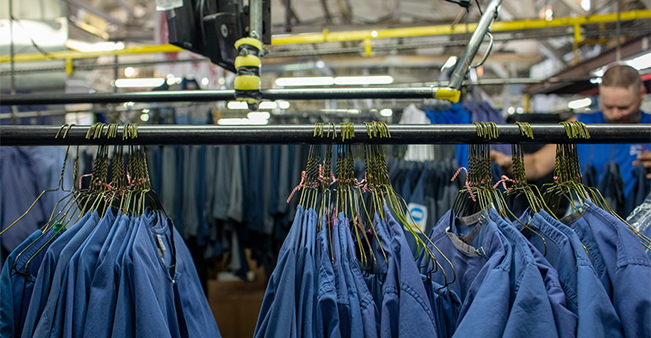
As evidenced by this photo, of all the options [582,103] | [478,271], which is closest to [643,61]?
[582,103]

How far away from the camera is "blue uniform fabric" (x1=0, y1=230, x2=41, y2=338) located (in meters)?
0.76

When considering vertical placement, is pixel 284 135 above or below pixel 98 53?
below

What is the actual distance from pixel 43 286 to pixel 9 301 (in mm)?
85

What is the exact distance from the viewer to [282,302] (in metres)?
0.73

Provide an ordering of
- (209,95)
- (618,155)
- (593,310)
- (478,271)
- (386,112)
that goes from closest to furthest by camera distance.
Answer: (593,310), (478,271), (209,95), (618,155), (386,112)

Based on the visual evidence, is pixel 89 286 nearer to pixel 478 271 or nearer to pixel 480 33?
pixel 478 271

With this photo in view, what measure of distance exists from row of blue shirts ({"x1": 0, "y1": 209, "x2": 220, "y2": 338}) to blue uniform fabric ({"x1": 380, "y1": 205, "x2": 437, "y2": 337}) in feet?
1.54

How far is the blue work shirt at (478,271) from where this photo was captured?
26.6 inches

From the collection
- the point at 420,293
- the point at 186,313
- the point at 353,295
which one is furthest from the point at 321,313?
the point at 186,313

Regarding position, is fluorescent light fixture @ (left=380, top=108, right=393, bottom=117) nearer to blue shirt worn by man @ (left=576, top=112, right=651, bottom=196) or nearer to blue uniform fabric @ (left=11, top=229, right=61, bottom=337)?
blue shirt worn by man @ (left=576, top=112, right=651, bottom=196)

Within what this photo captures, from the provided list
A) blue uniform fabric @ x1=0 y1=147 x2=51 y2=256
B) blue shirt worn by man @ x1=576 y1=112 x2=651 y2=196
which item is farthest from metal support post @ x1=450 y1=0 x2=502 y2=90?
blue uniform fabric @ x1=0 y1=147 x2=51 y2=256

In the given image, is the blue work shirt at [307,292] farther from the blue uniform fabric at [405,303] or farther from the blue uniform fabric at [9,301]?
the blue uniform fabric at [9,301]

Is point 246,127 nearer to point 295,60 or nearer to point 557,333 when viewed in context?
point 557,333

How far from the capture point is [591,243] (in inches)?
30.5
